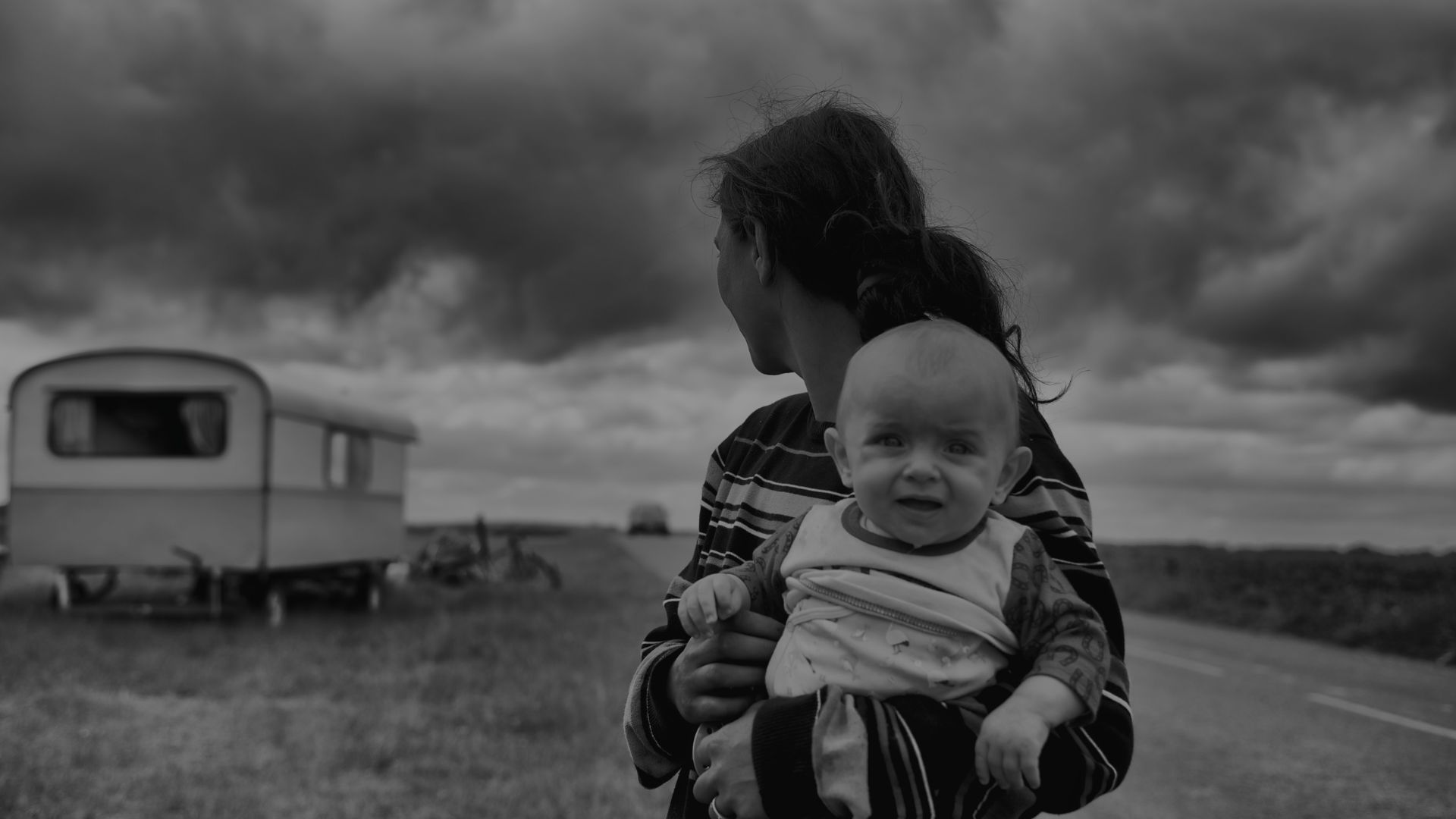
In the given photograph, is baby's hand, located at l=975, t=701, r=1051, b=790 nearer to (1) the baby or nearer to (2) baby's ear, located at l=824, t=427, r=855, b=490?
(1) the baby

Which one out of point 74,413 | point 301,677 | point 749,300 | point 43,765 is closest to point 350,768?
point 43,765

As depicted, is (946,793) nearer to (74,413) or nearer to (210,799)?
(210,799)

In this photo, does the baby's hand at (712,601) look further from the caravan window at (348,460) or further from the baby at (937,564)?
the caravan window at (348,460)

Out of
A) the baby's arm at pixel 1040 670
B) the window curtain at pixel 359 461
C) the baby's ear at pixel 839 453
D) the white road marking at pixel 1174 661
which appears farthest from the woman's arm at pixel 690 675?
the window curtain at pixel 359 461

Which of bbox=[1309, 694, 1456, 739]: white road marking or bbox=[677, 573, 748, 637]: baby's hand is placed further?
bbox=[1309, 694, 1456, 739]: white road marking

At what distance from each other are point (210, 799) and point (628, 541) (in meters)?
38.6

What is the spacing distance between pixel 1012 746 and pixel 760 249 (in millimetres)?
949

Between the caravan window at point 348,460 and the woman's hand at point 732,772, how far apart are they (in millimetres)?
14155

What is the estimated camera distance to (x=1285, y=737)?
26.9 feet

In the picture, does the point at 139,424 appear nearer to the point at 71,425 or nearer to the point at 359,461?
the point at 71,425

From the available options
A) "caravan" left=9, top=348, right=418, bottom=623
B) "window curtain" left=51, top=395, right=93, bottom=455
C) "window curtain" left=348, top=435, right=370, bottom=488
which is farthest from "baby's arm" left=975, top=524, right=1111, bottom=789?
"window curtain" left=348, top=435, right=370, bottom=488

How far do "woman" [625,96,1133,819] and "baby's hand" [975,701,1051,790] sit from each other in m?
0.04

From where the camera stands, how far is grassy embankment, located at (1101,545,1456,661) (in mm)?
14938

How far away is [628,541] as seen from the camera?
44.5 metres
